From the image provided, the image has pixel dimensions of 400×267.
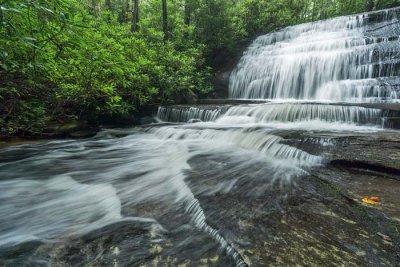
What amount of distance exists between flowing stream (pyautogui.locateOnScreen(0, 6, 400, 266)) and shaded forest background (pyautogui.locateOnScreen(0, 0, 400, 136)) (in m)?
1.06

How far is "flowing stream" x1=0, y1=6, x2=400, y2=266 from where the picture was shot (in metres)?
2.59

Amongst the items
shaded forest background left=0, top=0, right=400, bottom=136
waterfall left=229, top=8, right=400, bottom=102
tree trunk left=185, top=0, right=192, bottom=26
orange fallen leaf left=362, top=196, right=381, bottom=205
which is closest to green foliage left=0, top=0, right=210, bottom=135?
shaded forest background left=0, top=0, right=400, bottom=136

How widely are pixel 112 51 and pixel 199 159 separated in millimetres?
4024

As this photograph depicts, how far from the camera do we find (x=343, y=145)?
429 centimetres

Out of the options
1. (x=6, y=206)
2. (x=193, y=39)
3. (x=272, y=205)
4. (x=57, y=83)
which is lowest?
(x=6, y=206)

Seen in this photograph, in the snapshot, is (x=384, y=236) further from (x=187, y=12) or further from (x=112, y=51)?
(x=187, y=12)

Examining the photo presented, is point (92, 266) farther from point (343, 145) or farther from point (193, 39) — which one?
point (193, 39)

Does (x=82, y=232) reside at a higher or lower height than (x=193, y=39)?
lower

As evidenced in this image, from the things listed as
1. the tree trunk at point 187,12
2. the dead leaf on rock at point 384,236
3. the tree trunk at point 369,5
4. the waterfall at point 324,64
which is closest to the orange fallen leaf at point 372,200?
the dead leaf on rock at point 384,236

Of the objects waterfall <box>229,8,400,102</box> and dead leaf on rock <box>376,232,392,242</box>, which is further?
waterfall <box>229,8,400,102</box>

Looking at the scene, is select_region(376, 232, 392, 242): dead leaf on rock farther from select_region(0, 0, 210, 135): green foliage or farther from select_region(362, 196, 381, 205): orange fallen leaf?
select_region(0, 0, 210, 135): green foliage

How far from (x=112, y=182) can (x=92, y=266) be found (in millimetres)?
2304

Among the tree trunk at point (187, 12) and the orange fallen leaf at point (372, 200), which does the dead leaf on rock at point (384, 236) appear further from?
the tree trunk at point (187, 12)

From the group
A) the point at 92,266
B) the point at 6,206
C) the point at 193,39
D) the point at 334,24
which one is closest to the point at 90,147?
the point at 6,206
